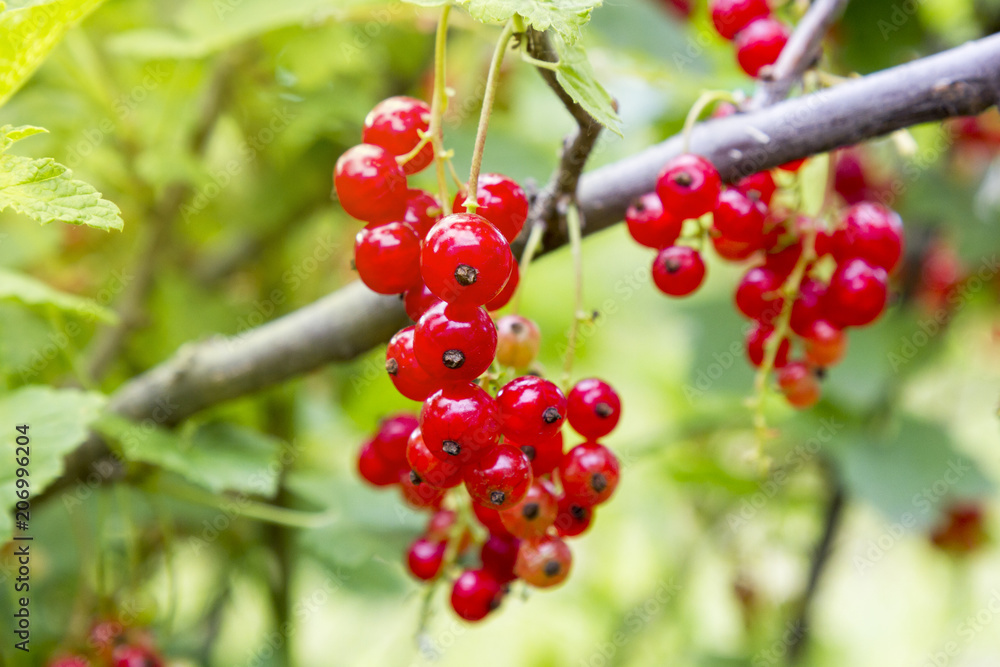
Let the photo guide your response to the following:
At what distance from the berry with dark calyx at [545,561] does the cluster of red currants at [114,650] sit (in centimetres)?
45

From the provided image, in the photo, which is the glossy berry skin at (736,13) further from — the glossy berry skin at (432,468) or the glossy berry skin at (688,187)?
the glossy berry skin at (432,468)

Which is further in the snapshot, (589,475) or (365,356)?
(365,356)

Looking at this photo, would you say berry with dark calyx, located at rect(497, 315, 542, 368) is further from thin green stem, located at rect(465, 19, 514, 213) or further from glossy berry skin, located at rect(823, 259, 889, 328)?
glossy berry skin, located at rect(823, 259, 889, 328)

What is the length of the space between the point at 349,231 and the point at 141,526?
2.07ft

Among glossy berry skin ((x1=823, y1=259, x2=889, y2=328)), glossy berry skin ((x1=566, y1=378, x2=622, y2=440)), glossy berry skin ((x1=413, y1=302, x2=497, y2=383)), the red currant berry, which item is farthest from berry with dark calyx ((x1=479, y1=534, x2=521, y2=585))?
glossy berry skin ((x1=823, y1=259, x2=889, y2=328))

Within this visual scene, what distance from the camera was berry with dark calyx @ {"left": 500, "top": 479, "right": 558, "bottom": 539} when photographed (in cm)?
53

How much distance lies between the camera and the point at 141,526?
1.16 meters

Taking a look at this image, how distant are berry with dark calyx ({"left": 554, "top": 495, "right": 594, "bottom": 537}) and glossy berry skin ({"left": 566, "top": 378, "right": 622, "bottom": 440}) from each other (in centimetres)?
5

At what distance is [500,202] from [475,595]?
305 mm

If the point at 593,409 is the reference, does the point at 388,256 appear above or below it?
above

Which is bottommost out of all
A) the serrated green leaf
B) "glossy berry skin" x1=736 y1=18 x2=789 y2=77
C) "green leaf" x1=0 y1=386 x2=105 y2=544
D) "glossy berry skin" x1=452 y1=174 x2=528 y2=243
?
"green leaf" x1=0 y1=386 x2=105 y2=544

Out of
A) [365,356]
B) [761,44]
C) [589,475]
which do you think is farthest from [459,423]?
[365,356]

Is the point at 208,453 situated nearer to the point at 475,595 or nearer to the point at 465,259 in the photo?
the point at 475,595

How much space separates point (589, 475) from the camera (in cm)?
55
